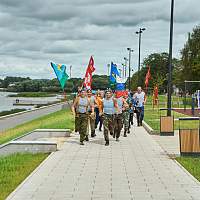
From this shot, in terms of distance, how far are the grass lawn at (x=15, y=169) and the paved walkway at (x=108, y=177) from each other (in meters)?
0.17

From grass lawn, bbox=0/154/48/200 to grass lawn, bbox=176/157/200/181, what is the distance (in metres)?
3.24

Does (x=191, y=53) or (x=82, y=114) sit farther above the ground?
(x=191, y=53)

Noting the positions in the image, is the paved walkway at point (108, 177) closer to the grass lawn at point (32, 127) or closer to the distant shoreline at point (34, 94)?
the grass lawn at point (32, 127)

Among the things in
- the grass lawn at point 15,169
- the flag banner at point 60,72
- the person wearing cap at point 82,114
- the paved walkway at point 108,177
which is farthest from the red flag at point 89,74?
the grass lawn at point 15,169

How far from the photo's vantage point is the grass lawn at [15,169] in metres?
8.20

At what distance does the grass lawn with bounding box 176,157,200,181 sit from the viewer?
9.87m

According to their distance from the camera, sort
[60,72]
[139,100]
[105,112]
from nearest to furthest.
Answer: [105,112] → [60,72] → [139,100]

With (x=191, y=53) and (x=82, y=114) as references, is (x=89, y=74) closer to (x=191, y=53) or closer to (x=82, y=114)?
(x=82, y=114)

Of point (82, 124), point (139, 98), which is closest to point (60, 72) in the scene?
point (139, 98)

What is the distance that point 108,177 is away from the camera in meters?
9.25

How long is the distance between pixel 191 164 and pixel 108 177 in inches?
101

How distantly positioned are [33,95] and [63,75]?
365ft

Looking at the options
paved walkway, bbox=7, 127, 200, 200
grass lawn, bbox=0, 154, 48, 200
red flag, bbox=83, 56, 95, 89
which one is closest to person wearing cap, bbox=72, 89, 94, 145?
A: paved walkway, bbox=7, 127, 200, 200

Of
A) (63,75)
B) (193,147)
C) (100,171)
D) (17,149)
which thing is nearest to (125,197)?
(100,171)
